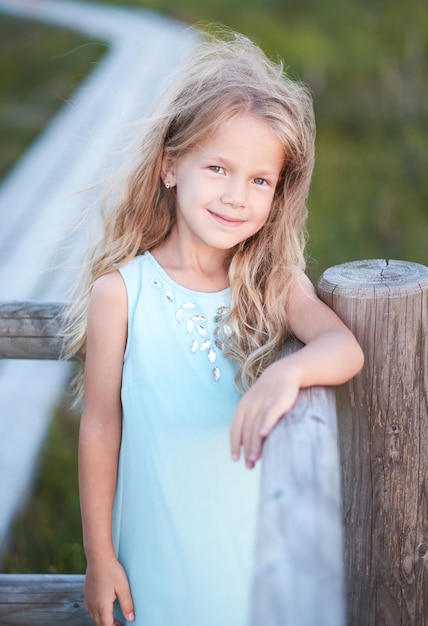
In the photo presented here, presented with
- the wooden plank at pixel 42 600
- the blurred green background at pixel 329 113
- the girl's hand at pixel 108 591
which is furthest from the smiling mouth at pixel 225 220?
the blurred green background at pixel 329 113

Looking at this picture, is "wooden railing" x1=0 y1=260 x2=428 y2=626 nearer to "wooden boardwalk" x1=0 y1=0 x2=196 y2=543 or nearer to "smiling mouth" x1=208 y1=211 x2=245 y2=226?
"smiling mouth" x1=208 y1=211 x2=245 y2=226

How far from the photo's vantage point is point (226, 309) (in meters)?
1.65

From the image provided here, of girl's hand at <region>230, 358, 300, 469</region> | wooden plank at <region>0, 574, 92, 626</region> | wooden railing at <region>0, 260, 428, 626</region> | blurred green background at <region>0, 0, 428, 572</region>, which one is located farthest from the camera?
blurred green background at <region>0, 0, 428, 572</region>

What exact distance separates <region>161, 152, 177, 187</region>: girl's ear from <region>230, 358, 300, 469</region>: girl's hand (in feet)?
1.92

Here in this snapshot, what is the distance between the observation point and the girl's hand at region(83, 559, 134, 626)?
1577 mm

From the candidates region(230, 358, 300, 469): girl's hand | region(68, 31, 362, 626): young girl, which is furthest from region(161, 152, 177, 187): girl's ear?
region(230, 358, 300, 469): girl's hand

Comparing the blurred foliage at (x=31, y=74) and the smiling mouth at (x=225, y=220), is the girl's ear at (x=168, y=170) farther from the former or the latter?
the blurred foliage at (x=31, y=74)

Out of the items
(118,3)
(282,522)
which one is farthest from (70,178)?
(118,3)

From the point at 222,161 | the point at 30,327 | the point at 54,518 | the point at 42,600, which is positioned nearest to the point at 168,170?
the point at 222,161

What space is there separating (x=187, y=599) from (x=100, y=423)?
0.32m

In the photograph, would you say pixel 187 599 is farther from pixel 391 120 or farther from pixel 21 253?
pixel 391 120

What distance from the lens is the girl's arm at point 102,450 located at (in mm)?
1576

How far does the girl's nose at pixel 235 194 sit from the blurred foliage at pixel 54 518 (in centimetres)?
113

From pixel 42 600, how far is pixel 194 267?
0.71 meters
